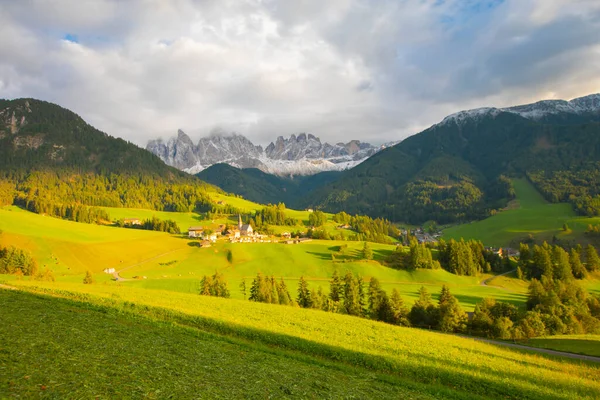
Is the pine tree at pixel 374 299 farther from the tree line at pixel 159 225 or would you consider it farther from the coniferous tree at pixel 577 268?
the tree line at pixel 159 225

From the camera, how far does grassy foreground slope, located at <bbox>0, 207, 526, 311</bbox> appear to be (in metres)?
101

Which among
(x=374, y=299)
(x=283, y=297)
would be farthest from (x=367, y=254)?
(x=283, y=297)

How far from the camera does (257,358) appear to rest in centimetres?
2000

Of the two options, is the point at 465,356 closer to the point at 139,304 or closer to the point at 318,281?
the point at 139,304

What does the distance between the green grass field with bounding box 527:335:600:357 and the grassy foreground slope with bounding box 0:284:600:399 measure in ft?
24.8

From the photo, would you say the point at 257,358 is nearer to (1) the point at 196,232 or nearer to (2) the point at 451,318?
(2) the point at 451,318

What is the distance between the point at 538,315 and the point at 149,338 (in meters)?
59.7

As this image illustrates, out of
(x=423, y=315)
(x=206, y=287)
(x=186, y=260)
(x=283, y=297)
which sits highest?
(x=206, y=287)

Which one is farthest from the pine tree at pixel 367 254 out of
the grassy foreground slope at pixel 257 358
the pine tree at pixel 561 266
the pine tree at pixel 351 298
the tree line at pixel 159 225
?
the tree line at pixel 159 225

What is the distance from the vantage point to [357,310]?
67.8m

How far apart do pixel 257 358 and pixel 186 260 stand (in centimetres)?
11398

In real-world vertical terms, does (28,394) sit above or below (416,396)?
above

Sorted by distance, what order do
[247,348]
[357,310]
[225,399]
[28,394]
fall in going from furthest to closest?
[357,310], [247,348], [225,399], [28,394]

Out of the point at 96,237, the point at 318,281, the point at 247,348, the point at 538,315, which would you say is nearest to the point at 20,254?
the point at 96,237
